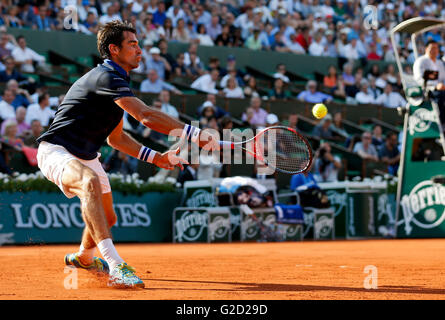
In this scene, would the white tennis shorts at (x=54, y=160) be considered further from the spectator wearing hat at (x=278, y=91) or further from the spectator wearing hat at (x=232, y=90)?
the spectator wearing hat at (x=278, y=91)

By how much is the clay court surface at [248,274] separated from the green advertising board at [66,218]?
124 cm

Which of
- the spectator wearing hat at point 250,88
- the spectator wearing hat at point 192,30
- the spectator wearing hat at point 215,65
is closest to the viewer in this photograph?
the spectator wearing hat at point 215,65

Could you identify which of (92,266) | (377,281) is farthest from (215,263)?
(377,281)

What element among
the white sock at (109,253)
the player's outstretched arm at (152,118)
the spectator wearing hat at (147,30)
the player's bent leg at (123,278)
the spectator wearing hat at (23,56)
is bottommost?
the player's bent leg at (123,278)

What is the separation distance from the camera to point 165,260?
8.52 metres

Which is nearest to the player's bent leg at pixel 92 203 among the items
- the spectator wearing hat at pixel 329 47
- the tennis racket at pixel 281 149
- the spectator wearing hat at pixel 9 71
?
the tennis racket at pixel 281 149

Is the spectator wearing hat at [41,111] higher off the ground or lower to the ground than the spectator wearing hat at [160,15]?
lower

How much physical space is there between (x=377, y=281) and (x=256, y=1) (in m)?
15.6

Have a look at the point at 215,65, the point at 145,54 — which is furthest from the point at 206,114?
the point at 215,65

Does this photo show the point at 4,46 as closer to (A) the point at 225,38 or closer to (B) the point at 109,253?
(A) the point at 225,38

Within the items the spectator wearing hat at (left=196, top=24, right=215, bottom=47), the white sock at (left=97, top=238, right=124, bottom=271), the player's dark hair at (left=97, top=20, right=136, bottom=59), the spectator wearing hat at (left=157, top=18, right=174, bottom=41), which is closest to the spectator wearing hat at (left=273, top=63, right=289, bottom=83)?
the spectator wearing hat at (left=196, top=24, right=215, bottom=47)

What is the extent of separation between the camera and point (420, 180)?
12.4 meters

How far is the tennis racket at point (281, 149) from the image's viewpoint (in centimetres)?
580
